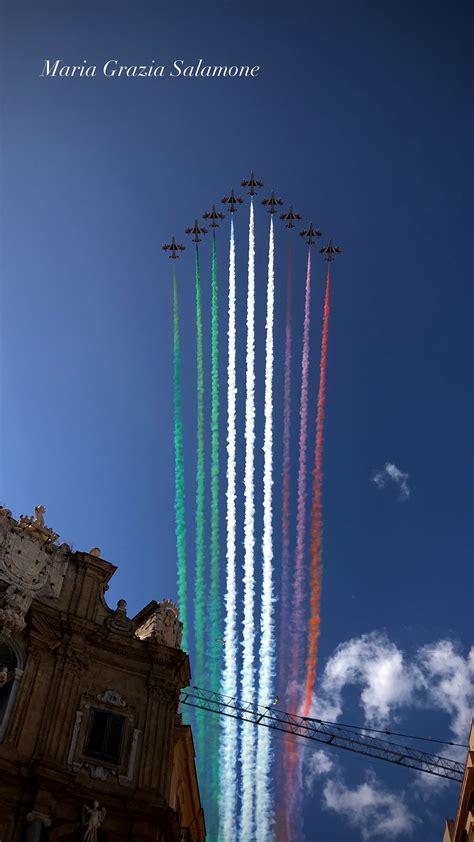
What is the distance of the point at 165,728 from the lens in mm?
40344

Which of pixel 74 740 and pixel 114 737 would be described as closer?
pixel 74 740

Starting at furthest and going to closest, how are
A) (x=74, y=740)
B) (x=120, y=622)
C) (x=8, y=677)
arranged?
(x=120, y=622)
(x=8, y=677)
(x=74, y=740)

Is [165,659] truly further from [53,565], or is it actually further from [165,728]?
[53,565]

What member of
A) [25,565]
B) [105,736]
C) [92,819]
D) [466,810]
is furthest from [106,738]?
[466,810]

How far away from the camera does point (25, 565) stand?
41688 mm

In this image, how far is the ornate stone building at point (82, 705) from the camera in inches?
1389

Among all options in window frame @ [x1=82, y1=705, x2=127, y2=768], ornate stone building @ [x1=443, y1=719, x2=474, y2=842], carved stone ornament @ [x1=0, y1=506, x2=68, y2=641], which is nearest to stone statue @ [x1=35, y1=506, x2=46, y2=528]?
carved stone ornament @ [x1=0, y1=506, x2=68, y2=641]

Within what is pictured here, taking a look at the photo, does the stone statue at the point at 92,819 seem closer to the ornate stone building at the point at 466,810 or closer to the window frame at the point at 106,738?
the window frame at the point at 106,738

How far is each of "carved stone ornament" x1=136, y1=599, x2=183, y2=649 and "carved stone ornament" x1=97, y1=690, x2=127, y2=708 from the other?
11.2 ft

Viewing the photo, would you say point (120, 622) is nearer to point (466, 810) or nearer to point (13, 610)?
point (13, 610)

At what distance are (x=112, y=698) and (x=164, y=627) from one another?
5225 millimetres

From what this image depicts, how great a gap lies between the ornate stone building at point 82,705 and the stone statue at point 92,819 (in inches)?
1.6

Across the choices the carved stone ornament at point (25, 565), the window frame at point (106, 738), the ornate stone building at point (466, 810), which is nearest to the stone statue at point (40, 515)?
the carved stone ornament at point (25, 565)

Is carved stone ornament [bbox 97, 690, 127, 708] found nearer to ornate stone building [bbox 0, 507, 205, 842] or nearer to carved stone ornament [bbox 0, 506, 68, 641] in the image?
ornate stone building [bbox 0, 507, 205, 842]
